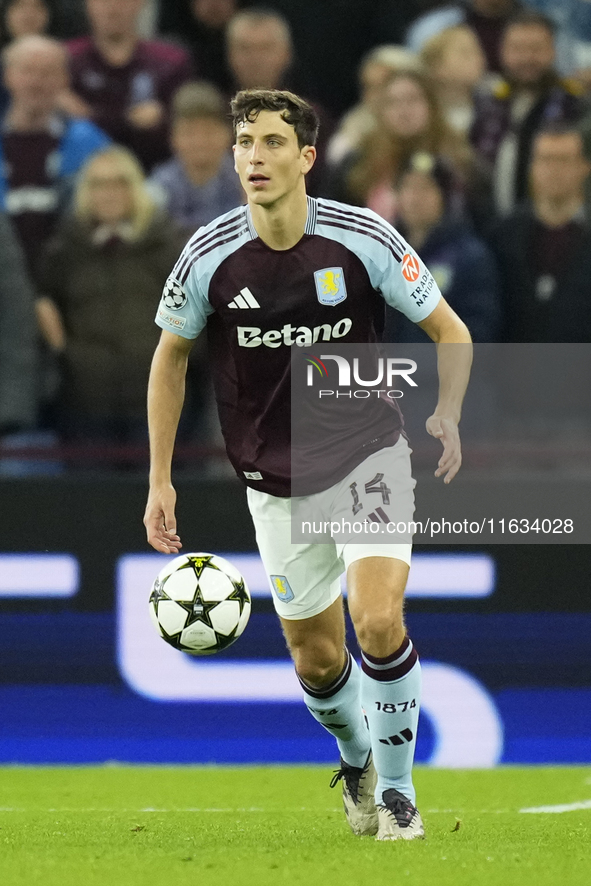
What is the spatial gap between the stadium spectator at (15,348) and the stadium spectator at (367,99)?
78.8 inches

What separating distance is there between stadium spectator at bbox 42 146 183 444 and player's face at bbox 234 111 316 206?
126 inches

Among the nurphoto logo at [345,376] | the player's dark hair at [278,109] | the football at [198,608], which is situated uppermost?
the player's dark hair at [278,109]

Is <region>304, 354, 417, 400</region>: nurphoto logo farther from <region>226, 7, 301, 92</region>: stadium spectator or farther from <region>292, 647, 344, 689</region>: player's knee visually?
<region>226, 7, 301, 92</region>: stadium spectator

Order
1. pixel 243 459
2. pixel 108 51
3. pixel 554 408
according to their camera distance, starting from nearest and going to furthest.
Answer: pixel 243 459
pixel 554 408
pixel 108 51

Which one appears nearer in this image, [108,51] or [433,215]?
[433,215]

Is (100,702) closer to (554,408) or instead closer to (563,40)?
Answer: (554,408)

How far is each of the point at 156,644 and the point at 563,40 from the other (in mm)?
4480

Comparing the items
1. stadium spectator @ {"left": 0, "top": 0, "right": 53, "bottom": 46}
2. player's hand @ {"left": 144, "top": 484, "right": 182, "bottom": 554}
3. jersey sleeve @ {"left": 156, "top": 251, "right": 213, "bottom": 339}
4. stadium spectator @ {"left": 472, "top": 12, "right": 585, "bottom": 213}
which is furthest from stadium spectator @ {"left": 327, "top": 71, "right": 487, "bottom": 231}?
player's hand @ {"left": 144, "top": 484, "right": 182, "bottom": 554}

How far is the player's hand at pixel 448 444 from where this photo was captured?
15.9ft

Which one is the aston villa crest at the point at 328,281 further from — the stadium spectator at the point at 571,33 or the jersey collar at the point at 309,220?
the stadium spectator at the point at 571,33

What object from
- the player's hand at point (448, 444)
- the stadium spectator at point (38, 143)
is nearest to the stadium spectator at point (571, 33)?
the stadium spectator at point (38, 143)

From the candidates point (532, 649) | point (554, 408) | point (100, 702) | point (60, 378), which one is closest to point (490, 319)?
point (554, 408)

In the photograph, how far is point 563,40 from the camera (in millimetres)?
8891

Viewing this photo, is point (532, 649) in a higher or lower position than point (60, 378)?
lower
